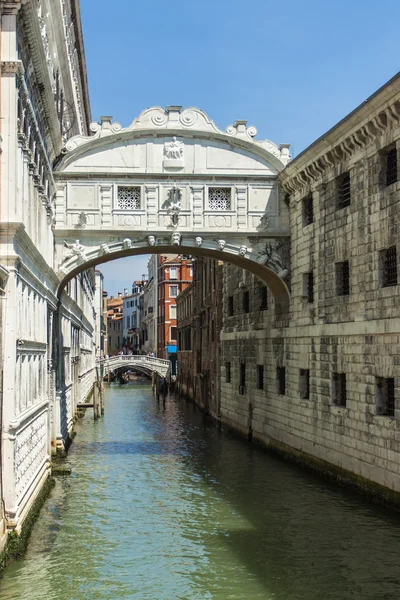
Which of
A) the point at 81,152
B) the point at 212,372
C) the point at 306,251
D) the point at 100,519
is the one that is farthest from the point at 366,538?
the point at 212,372

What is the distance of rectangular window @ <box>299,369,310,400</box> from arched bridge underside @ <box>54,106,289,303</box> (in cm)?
271

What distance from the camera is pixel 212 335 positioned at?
34594 millimetres

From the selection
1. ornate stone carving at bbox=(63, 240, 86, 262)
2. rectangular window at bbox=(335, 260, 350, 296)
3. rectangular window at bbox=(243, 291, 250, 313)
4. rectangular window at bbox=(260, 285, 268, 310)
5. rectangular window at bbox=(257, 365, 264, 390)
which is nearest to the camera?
rectangular window at bbox=(335, 260, 350, 296)

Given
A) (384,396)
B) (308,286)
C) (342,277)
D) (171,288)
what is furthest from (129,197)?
(171,288)

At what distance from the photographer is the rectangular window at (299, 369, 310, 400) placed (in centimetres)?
2017

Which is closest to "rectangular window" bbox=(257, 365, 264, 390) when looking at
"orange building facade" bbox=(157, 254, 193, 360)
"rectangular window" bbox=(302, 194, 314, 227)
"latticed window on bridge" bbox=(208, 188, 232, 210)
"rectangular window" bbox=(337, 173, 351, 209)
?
"latticed window on bridge" bbox=(208, 188, 232, 210)

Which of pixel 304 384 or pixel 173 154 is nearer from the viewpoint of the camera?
pixel 304 384

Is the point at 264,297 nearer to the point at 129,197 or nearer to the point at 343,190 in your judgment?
the point at 129,197

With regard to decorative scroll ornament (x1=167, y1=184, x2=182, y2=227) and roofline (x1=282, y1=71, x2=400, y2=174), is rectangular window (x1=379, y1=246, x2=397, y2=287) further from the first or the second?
decorative scroll ornament (x1=167, y1=184, x2=182, y2=227)

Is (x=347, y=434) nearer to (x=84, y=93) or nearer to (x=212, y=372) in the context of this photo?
(x=212, y=372)

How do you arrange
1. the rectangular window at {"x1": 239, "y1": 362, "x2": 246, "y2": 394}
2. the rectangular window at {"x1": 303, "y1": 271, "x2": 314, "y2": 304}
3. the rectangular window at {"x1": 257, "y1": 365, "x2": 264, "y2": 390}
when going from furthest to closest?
the rectangular window at {"x1": 239, "y1": 362, "x2": 246, "y2": 394} < the rectangular window at {"x1": 257, "y1": 365, "x2": 264, "y2": 390} < the rectangular window at {"x1": 303, "y1": 271, "x2": 314, "y2": 304}

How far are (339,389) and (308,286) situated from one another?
350cm

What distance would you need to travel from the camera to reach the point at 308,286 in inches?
807

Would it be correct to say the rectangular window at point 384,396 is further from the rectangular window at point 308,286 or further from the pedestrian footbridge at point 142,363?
the pedestrian footbridge at point 142,363
